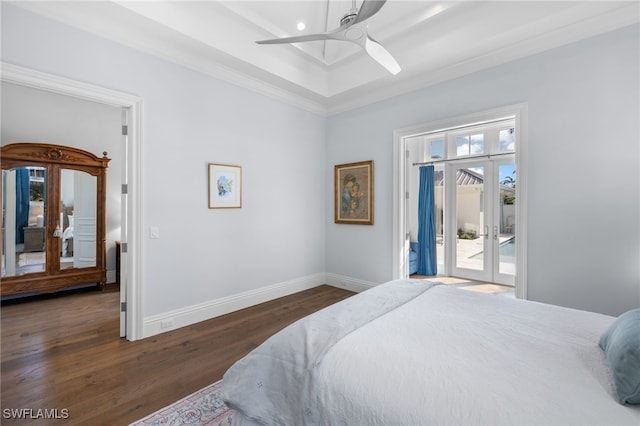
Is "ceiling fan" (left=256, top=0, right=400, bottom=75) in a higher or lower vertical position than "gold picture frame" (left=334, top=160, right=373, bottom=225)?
higher

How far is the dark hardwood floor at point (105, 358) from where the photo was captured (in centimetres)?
192

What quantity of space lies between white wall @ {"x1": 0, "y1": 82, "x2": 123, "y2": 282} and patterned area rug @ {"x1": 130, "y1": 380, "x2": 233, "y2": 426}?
406 cm

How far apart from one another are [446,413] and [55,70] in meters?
3.56

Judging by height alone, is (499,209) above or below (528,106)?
below

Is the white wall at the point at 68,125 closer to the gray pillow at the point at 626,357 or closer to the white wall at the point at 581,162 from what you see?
the white wall at the point at 581,162

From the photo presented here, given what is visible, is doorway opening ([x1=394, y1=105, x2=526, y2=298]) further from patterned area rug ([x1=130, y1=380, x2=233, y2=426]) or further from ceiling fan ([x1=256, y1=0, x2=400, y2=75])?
patterned area rug ([x1=130, y1=380, x2=233, y2=426])

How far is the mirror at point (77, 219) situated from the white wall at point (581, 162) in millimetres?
5501

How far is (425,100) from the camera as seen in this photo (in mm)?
3680

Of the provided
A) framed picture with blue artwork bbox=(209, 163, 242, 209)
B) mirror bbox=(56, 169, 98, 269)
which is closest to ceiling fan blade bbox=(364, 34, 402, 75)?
framed picture with blue artwork bbox=(209, 163, 242, 209)

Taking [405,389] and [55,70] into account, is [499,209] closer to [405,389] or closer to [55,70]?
[405,389]

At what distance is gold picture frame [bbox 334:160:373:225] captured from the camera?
4297 mm

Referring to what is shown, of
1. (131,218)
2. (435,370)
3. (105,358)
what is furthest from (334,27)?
(105,358)

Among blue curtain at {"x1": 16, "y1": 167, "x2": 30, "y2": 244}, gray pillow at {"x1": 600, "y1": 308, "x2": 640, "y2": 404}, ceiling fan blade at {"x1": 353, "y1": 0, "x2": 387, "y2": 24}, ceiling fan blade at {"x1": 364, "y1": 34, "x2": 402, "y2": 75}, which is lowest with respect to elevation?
gray pillow at {"x1": 600, "y1": 308, "x2": 640, "y2": 404}

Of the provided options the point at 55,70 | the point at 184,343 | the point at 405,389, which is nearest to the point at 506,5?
the point at 405,389
